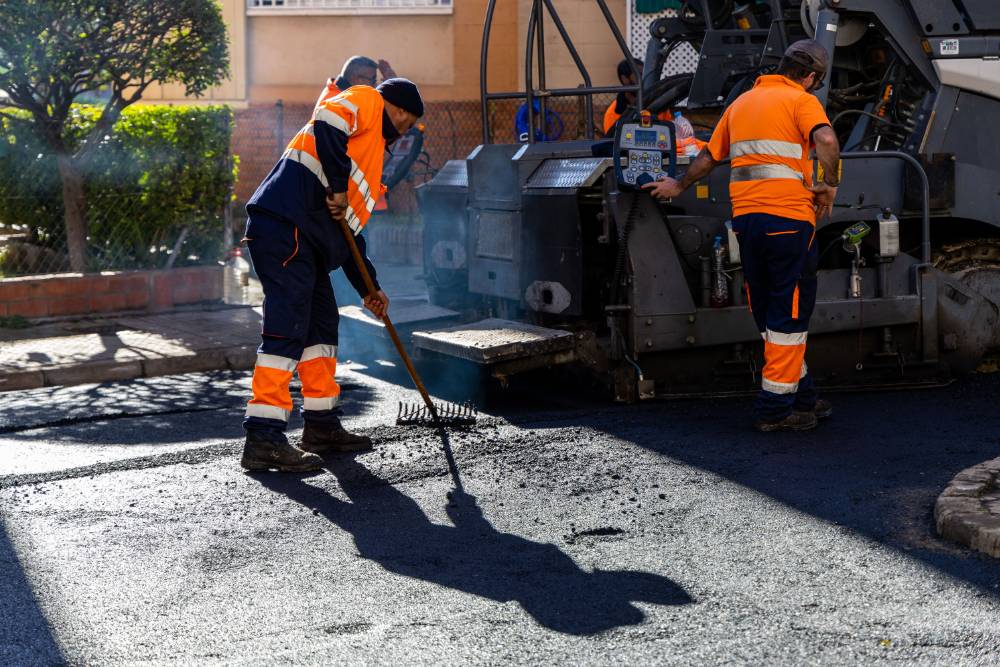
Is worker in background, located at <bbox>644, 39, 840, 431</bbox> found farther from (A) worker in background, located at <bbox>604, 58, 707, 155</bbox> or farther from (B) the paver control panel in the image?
(A) worker in background, located at <bbox>604, 58, 707, 155</bbox>

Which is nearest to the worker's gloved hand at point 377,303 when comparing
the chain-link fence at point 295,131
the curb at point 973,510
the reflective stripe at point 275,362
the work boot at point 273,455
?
the reflective stripe at point 275,362

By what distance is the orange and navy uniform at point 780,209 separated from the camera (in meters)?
6.41

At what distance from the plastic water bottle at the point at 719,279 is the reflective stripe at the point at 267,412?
254cm

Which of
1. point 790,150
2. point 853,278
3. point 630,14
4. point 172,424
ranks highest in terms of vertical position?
point 630,14

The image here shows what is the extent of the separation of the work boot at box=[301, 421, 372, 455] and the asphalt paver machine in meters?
1.03

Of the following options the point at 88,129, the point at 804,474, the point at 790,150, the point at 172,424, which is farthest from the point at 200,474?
the point at 88,129

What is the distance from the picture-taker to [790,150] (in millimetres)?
6430

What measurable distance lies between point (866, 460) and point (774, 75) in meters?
1.92

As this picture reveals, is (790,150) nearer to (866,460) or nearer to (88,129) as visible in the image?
(866,460)

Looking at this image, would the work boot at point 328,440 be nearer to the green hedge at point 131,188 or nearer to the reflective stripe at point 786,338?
the reflective stripe at point 786,338

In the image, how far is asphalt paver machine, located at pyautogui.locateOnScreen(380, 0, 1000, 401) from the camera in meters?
7.14

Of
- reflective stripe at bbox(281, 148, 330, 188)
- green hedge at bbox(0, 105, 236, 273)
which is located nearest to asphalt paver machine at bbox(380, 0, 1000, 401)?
reflective stripe at bbox(281, 148, 330, 188)

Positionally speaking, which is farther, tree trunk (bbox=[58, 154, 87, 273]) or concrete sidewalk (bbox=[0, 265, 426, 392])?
tree trunk (bbox=[58, 154, 87, 273])

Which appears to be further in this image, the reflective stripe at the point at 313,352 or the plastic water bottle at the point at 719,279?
the plastic water bottle at the point at 719,279
